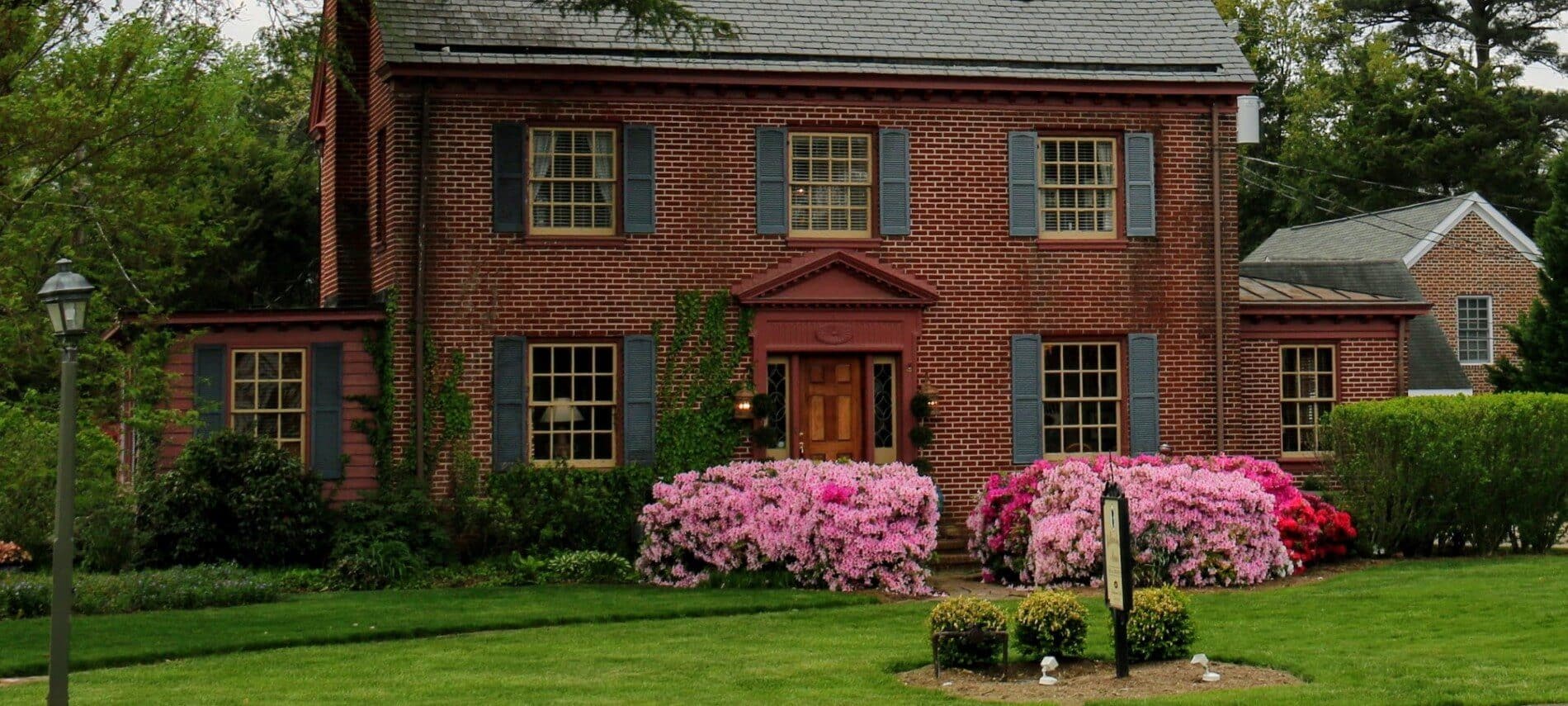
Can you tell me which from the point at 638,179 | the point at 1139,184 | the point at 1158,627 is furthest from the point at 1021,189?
the point at 1158,627

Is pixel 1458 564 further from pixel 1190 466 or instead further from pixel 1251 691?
pixel 1251 691

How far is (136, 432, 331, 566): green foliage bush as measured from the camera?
20.5m

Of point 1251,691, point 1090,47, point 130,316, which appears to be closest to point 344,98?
point 130,316

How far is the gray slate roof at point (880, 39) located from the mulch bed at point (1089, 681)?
10786 millimetres

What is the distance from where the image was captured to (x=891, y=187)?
22688 mm

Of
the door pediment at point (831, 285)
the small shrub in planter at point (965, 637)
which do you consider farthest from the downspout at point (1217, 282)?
the small shrub in planter at point (965, 637)

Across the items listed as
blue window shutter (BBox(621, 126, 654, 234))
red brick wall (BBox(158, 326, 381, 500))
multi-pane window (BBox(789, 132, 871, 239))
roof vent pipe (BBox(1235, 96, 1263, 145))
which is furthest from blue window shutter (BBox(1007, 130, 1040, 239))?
red brick wall (BBox(158, 326, 381, 500))

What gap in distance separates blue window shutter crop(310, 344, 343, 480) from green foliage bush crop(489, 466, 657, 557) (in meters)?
1.86

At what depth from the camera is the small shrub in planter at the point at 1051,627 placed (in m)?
13.0

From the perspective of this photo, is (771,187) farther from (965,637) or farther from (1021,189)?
(965,637)

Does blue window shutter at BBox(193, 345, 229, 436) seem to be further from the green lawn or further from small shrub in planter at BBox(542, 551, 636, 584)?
the green lawn

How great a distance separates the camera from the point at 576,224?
22.0 metres

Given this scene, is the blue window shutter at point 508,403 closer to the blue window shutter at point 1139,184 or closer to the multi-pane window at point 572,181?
the multi-pane window at point 572,181

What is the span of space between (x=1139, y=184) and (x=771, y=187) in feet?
15.0
